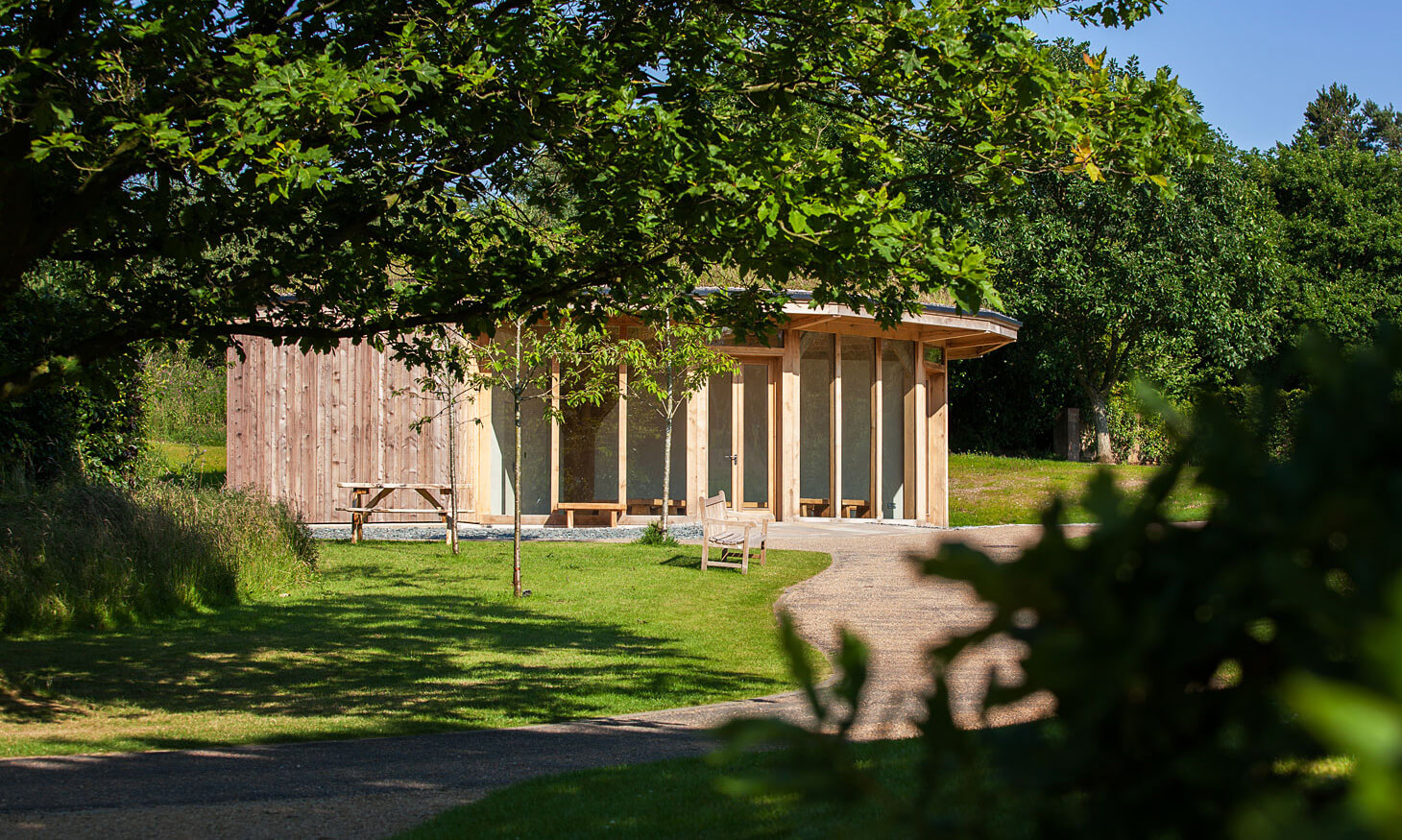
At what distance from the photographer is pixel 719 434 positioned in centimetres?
2045

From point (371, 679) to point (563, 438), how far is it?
1208 cm

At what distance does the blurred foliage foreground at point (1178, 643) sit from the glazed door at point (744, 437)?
62.3 ft

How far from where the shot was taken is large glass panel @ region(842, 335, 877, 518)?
69.5 ft

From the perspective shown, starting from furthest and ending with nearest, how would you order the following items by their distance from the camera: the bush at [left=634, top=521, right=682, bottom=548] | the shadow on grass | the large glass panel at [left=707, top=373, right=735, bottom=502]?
1. the large glass panel at [left=707, top=373, right=735, bottom=502]
2. the bush at [left=634, top=521, right=682, bottom=548]
3. the shadow on grass

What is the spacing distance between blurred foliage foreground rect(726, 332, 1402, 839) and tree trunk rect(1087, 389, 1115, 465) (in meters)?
32.7

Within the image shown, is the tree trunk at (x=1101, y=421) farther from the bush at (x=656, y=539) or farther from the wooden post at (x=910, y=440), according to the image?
the bush at (x=656, y=539)

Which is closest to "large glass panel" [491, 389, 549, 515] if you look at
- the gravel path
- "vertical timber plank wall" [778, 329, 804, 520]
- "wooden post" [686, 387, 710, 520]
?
"wooden post" [686, 387, 710, 520]

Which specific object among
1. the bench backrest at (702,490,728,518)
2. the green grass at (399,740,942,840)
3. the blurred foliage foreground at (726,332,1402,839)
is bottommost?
the green grass at (399,740,942,840)

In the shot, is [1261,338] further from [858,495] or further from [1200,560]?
[1200,560]

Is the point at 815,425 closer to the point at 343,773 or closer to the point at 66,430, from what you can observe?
the point at 66,430

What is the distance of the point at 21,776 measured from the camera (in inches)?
→ 221

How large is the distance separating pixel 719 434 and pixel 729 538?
20.8 ft

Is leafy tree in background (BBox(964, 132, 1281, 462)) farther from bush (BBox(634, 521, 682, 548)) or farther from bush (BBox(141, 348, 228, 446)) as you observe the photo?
bush (BBox(141, 348, 228, 446))

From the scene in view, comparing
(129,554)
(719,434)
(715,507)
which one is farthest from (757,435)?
(129,554)
